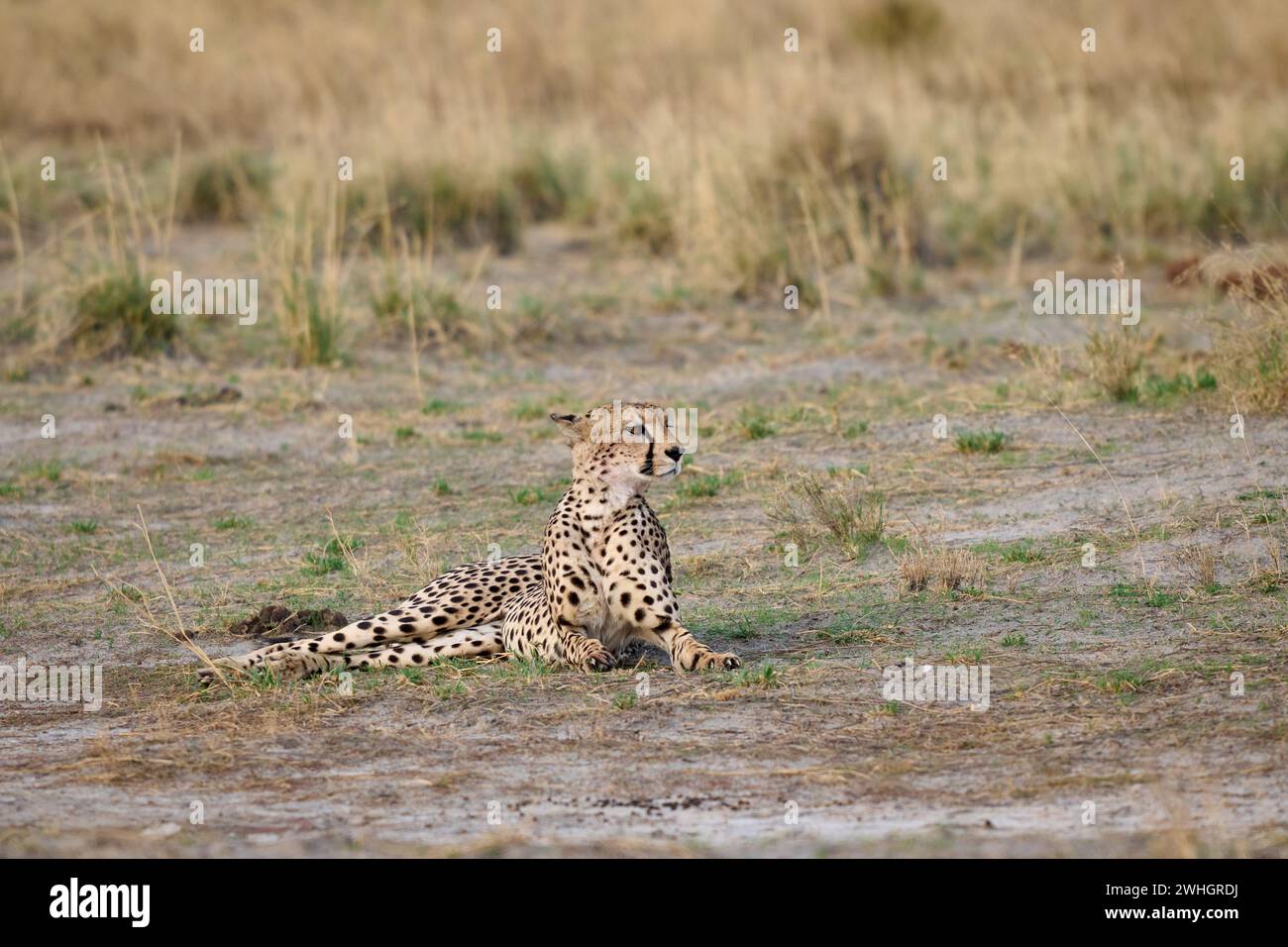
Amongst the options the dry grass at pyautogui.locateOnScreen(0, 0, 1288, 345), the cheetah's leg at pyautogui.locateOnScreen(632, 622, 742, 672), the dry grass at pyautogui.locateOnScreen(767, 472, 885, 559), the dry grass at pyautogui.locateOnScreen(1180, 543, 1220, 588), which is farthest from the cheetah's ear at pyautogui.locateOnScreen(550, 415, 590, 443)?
the dry grass at pyautogui.locateOnScreen(0, 0, 1288, 345)

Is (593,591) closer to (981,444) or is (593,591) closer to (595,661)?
(595,661)

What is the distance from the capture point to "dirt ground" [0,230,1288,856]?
5.26 meters

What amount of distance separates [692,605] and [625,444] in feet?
4.42

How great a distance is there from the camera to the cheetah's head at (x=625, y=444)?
6.62 metres

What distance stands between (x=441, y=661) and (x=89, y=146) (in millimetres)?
14132

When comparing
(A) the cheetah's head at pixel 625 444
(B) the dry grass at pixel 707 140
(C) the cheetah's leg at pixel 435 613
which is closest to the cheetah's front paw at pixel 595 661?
(A) the cheetah's head at pixel 625 444

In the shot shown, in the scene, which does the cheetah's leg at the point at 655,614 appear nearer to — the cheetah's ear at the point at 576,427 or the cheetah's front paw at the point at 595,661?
the cheetah's front paw at the point at 595,661

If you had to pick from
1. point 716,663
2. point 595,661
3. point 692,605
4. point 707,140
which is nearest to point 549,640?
point 595,661

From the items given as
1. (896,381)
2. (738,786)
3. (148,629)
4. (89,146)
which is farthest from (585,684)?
(89,146)

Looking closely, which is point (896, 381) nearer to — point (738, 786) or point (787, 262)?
point (787, 262)

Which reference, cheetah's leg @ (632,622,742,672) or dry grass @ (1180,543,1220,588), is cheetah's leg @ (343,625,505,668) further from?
dry grass @ (1180,543,1220,588)

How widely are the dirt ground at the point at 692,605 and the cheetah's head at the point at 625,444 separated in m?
0.71

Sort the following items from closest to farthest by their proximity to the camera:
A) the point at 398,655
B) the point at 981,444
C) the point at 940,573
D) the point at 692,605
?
the point at 398,655 < the point at 940,573 < the point at 692,605 < the point at 981,444

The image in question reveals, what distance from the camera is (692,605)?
25.9 ft
